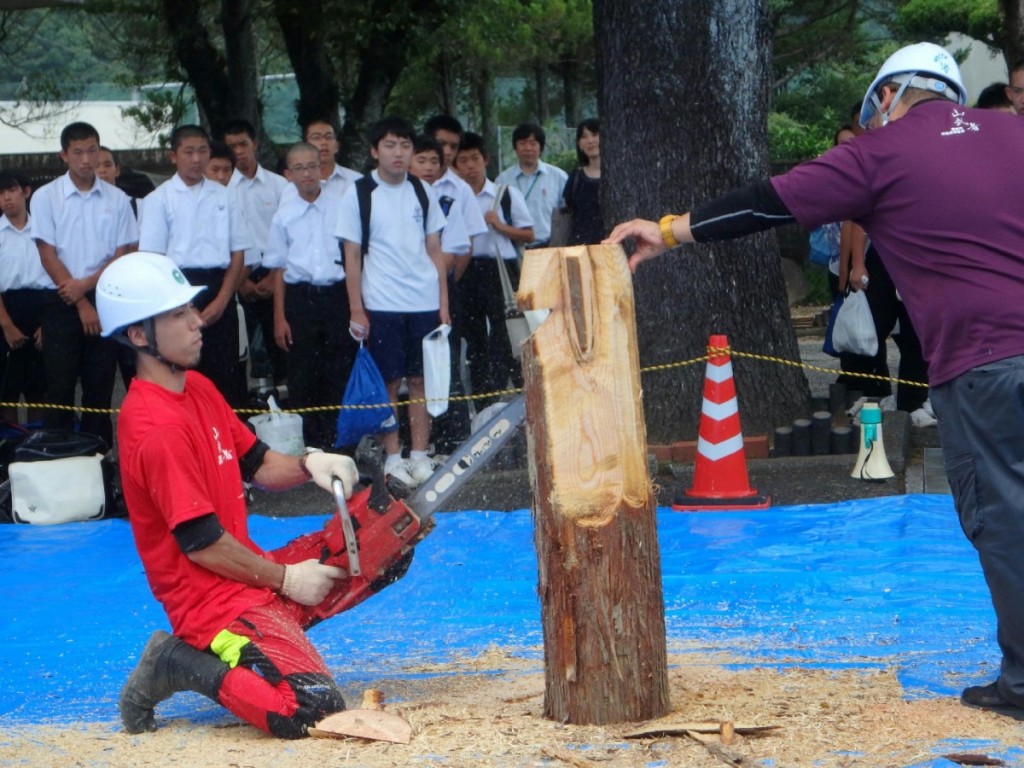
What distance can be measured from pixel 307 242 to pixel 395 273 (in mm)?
683

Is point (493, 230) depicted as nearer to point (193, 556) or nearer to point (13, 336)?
point (13, 336)

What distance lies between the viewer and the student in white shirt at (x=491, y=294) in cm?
920

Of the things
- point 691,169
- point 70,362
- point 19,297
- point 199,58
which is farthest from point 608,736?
point 199,58

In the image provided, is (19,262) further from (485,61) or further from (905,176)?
(485,61)

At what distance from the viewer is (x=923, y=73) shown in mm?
3889

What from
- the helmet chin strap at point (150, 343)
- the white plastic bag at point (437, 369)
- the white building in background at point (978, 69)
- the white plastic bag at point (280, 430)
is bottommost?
the white plastic bag at point (280, 430)

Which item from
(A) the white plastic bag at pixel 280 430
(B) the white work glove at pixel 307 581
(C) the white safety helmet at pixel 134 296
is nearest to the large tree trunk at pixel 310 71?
(A) the white plastic bag at pixel 280 430

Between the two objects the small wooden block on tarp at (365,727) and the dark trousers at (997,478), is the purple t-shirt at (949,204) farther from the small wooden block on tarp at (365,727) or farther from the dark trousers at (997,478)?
the small wooden block on tarp at (365,727)

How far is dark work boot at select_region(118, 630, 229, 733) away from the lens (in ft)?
13.5

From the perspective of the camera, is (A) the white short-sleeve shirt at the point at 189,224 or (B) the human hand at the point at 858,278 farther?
(B) the human hand at the point at 858,278

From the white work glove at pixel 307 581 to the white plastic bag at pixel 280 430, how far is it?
11.5ft

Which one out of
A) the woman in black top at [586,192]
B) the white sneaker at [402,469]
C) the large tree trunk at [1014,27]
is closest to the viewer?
the white sneaker at [402,469]

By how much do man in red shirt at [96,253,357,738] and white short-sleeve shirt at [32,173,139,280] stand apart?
13.9ft

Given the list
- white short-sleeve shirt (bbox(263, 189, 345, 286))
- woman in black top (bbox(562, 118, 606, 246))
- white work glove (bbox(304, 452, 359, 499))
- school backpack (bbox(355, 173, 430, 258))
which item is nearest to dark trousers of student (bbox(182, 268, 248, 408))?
white short-sleeve shirt (bbox(263, 189, 345, 286))
